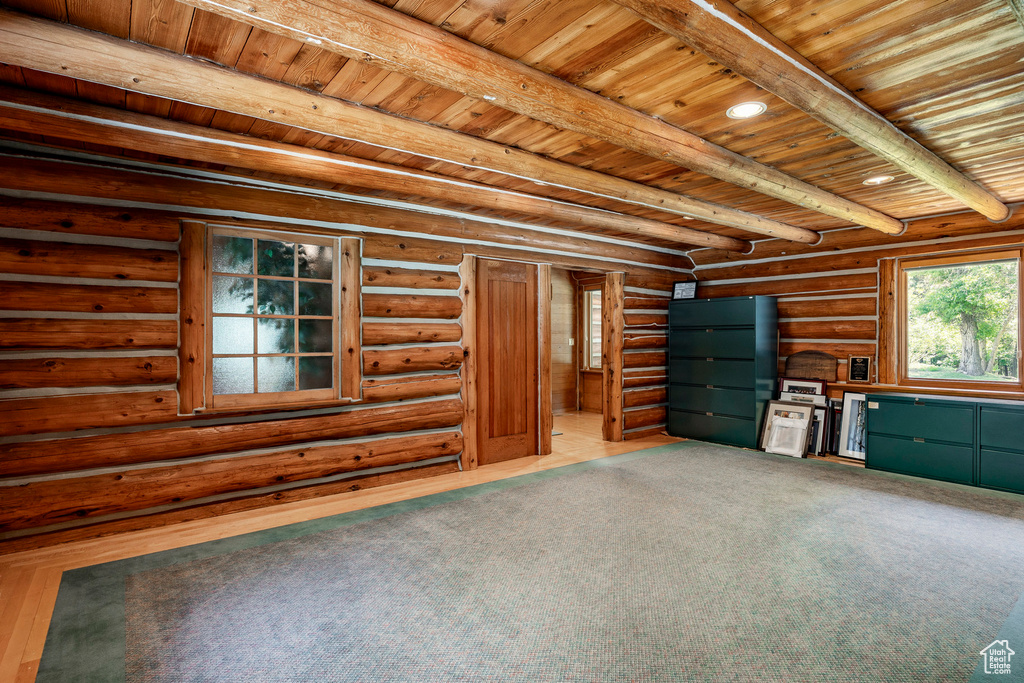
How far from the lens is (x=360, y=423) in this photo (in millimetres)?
4645

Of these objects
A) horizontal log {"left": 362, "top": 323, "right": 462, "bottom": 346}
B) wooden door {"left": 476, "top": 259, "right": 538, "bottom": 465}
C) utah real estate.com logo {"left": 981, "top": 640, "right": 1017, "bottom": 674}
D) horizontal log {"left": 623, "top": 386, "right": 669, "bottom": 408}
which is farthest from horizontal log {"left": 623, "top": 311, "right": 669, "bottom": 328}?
utah real estate.com logo {"left": 981, "top": 640, "right": 1017, "bottom": 674}

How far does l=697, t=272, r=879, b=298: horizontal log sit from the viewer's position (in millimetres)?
6152

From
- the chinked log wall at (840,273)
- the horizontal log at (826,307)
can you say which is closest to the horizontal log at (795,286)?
the chinked log wall at (840,273)

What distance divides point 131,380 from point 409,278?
2.43m

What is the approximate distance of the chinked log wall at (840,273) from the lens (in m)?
5.41

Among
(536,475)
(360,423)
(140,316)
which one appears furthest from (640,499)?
(140,316)

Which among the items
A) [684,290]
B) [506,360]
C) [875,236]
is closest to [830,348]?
[875,236]

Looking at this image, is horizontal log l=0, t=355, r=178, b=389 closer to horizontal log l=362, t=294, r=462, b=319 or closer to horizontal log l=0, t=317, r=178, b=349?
horizontal log l=0, t=317, r=178, b=349

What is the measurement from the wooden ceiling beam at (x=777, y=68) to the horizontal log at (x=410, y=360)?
12.2 ft

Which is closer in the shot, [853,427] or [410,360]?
[410,360]

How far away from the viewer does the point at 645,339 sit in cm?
720

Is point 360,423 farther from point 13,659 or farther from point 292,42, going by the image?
point 292,42

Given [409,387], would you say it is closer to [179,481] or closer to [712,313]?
[179,481]

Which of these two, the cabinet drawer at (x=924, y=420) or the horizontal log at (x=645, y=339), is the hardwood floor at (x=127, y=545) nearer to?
the horizontal log at (x=645, y=339)
